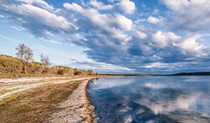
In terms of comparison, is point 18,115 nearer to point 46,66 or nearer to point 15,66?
point 15,66

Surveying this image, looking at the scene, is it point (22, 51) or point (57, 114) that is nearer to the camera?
point (57, 114)

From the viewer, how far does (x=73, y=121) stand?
16.5 m

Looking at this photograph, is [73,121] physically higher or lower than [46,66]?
lower

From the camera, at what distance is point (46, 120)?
16672mm

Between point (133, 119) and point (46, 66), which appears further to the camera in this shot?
point (46, 66)

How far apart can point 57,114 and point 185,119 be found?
14625 mm

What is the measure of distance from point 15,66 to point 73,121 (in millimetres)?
108529

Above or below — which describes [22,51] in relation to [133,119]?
above

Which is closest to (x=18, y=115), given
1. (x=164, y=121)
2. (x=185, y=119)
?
(x=164, y=121)

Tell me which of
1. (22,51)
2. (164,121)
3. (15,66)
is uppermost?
(22,51)

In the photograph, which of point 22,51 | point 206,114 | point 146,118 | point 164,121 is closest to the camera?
point 164,121

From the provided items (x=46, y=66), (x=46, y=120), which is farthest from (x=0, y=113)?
(x=46, y=66)

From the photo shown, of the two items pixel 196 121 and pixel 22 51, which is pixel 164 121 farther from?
pixel 22 51

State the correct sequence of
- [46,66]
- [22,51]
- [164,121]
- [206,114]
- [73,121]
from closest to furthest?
[73,121], [164,121], [206,114], [22,51], [46,66]
